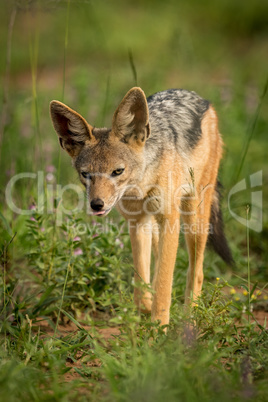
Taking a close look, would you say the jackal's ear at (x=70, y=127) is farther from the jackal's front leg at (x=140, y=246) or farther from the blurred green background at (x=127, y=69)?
the jackal's front leg at (x=140, y=246)

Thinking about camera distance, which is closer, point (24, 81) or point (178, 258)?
point (178, 258)

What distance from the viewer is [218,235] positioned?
5102 millimetres

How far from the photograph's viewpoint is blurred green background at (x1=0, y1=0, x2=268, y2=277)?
5809mm

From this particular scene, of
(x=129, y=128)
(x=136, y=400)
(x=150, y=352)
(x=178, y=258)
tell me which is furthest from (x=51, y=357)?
(x=178, y=258)

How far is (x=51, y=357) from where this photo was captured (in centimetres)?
352

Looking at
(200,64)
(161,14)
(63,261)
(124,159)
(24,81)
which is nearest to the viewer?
(124,159)

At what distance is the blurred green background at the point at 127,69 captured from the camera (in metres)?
5.81

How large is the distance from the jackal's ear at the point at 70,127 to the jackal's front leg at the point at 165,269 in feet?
2.92

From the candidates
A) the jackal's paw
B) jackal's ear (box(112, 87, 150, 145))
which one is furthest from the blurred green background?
the jackal's paw

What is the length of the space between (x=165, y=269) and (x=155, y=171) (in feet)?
2.49

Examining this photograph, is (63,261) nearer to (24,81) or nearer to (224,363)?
(224,363)

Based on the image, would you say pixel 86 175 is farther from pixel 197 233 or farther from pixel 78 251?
pixel 197 233

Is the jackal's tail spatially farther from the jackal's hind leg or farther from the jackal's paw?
the jackal's paw

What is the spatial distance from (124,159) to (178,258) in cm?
166
